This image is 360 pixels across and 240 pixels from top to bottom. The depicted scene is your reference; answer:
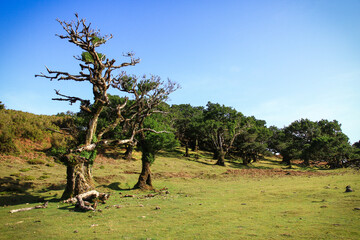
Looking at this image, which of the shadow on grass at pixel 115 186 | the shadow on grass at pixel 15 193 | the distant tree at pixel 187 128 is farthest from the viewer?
the distant tree at pixel 187 128

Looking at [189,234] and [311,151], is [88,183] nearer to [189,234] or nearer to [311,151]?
[189,234]

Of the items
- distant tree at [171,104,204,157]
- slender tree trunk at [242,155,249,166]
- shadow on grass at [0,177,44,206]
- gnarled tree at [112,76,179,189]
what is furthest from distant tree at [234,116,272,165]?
shadow on grass at [0,177,44,206]

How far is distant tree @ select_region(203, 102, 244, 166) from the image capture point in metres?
54.9

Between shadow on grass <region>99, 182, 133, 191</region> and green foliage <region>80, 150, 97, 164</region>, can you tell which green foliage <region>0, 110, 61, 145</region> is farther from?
green foliage <region>80, 150, 97, 164</region>

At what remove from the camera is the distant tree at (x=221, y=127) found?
54.9 metres

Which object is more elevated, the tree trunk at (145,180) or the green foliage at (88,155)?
the green foliage at (88,155)

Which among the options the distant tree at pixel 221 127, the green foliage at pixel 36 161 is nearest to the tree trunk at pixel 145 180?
the green foliage at pixel 36 161

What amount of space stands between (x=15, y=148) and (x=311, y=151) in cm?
6441

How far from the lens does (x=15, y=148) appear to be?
94.2ft

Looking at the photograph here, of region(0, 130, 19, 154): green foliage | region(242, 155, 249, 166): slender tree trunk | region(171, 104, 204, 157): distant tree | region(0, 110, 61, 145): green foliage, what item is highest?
region(171, 104, 204, 157): distant tree

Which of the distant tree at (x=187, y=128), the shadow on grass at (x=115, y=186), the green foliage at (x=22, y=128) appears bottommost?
the shadow on grass at (x=115, y=186)

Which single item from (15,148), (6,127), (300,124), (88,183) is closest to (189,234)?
(88,183)

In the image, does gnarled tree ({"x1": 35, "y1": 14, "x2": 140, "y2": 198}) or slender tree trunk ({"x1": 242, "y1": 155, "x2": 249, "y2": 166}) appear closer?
gnarled tree ({"x1": 35, "y1": 14, "x2": 140, "y2": 198})

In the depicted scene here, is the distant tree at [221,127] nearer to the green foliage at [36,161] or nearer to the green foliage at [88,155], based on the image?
the green foliage at [36,161]
